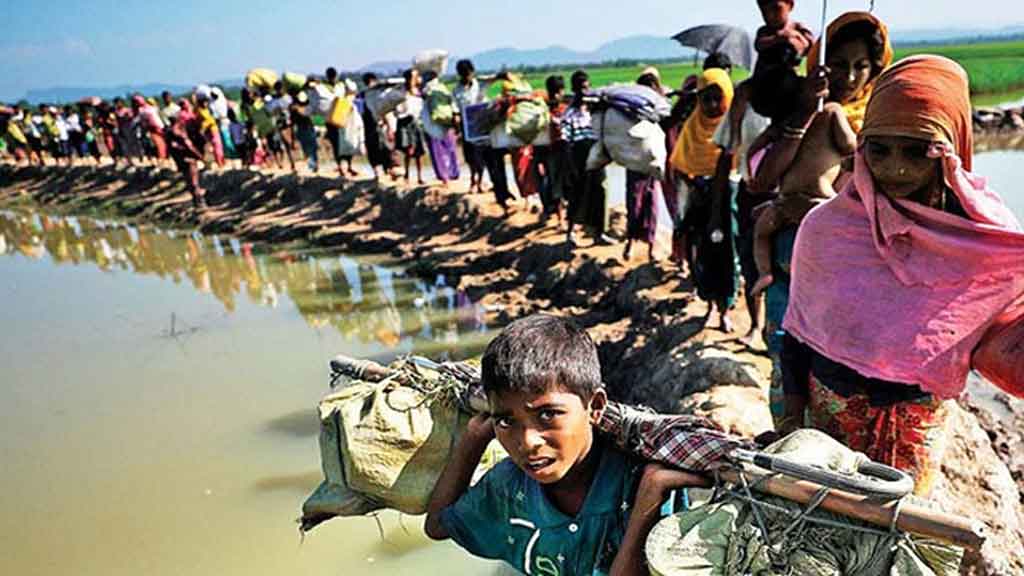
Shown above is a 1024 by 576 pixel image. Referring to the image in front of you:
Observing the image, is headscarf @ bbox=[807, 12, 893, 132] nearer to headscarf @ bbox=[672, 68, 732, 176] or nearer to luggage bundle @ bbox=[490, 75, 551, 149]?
headscarf @ bbox=[672, 68, 732, 176]

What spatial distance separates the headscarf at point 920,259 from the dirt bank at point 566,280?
1.21m

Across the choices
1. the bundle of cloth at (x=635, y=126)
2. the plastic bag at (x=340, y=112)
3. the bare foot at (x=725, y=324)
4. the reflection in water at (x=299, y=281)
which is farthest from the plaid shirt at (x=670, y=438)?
the plastic bag at (x=340, y=112)

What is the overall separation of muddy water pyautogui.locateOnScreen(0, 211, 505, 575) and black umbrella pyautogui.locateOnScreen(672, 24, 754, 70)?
8.31 ft

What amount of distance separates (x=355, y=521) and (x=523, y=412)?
2.65 metres

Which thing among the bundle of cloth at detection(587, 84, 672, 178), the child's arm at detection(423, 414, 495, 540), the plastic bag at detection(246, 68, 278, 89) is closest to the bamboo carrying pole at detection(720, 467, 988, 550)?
the child's arm at detection(423, 414, 495, 540)

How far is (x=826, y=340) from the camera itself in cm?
156

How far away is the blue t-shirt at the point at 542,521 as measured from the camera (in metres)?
1.14

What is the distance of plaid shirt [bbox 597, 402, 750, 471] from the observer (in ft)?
3.16

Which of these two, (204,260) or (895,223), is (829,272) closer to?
(895,223)

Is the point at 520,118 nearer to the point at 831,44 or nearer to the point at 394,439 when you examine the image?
the point at 831,44

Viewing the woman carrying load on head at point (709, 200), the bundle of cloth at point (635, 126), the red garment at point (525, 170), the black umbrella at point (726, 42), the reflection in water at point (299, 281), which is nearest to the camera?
the woman carrying load on head at point (709, 200)

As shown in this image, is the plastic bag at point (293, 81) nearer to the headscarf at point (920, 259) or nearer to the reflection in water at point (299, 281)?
the reflection in water at point (299, 281)

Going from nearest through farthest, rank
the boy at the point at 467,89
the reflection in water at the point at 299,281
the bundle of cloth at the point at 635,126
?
the bundle of cloth at the point at 635,126 → the reflection in water at the point at 299,281 → the boy at the point at 467,89

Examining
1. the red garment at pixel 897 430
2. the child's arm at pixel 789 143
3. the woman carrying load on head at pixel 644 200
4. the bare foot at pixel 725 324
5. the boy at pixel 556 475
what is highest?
the child's arm at pixel 789 143
